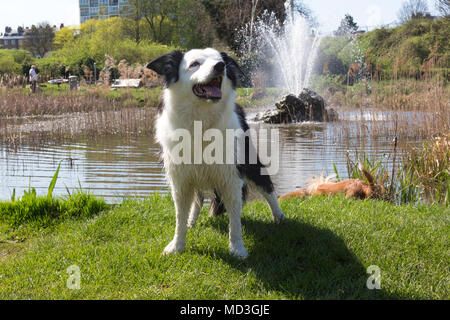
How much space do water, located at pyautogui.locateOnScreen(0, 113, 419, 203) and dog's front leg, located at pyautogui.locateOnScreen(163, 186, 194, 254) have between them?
211 cm

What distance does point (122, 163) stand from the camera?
7.60m

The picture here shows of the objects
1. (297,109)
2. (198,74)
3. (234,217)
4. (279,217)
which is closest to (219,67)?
(198,74)

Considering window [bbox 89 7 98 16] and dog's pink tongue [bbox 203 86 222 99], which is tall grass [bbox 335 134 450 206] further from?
window [bbox 89 7 98 16]

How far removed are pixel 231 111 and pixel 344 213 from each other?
1752 millimetres

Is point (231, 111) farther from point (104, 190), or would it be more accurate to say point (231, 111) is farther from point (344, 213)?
point (104, 190)

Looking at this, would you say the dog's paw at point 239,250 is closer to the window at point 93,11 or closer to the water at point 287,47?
the water at point 287,47

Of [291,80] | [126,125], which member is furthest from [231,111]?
→ [291,80]

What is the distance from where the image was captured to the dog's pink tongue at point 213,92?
117 inches

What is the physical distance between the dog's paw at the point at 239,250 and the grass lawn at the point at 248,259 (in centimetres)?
6

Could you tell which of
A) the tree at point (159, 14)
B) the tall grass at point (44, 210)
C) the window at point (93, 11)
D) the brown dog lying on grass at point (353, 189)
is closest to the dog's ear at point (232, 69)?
the brown dog lying on grass at point (353, 189)

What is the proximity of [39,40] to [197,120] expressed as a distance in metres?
69.5

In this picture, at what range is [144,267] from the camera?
3.11 m

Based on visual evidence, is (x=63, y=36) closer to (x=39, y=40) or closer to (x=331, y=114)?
(x=39, y=40)

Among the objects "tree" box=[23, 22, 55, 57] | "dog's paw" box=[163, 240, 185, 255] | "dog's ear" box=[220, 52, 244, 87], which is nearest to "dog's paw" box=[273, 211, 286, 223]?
"dog's paw" box=[163, 240, 185, 255]
